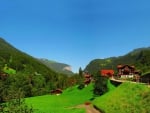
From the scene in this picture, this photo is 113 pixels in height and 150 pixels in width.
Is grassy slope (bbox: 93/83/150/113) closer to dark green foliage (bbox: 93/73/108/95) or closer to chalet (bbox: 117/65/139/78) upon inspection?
dark green foliage (bbox: 93/73/108/95)

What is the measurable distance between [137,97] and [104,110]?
8292 mm

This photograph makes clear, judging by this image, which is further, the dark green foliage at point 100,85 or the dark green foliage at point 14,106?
the dark green foliage at point 100,85

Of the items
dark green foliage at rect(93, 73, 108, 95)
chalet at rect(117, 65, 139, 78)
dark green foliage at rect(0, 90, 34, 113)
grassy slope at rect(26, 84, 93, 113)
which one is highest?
chalet at rect(117, 65, 139, 78)

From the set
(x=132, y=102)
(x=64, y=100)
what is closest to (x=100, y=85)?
(x=64, y=100)

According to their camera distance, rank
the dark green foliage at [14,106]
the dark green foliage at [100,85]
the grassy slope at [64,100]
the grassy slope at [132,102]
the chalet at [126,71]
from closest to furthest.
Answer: the dark green foliage at [14,106] < the grassy slope at [132,102] < the grassy slope at [64,100] < the dark green foliage at [100,85] < the chalet at [126,71]

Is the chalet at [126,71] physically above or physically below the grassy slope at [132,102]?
above

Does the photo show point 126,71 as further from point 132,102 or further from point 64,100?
point 132,102

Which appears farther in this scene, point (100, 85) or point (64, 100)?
point (64, 100)

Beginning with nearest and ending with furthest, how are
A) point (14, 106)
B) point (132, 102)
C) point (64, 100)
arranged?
point (14, 106) → point (132, 102) → point (64, 100)

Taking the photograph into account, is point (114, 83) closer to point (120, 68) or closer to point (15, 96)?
point (120, 68)

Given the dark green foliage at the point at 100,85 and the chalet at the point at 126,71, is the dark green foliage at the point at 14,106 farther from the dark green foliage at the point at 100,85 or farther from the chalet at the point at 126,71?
the chalet at the point at 126,71

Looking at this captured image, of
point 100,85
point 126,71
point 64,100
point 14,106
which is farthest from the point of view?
point 126,71

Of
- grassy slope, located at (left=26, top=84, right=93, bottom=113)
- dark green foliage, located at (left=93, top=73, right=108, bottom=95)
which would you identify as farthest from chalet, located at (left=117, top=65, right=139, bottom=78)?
dark green foliage, located at (left=93, top=73, right=108, bottom=95)

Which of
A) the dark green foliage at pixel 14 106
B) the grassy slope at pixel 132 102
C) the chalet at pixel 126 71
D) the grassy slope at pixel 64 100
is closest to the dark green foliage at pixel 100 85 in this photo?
the grassy slope at pixel 64 100
